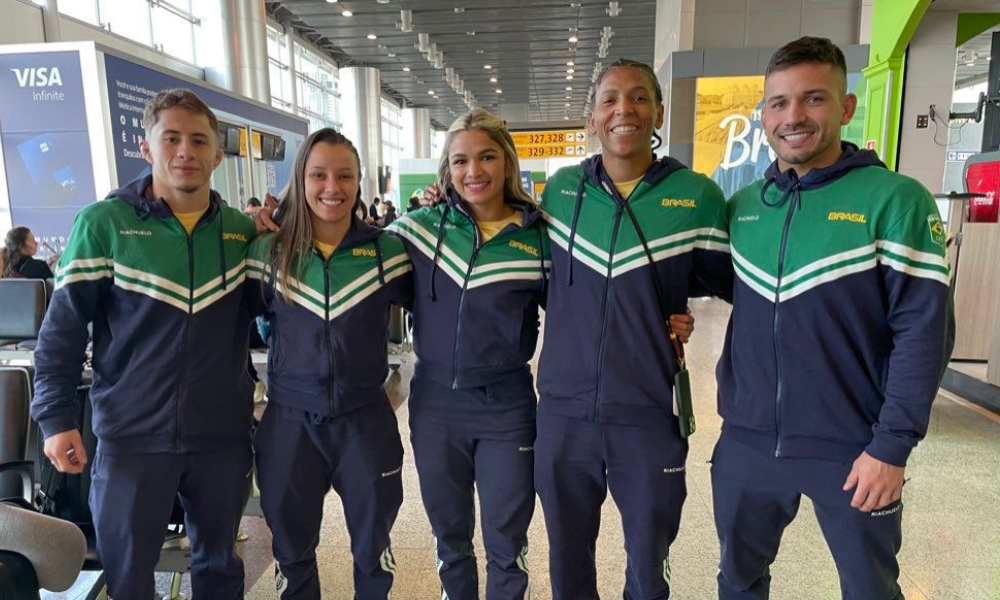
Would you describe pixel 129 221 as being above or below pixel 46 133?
below

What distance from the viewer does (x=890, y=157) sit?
7.76 m

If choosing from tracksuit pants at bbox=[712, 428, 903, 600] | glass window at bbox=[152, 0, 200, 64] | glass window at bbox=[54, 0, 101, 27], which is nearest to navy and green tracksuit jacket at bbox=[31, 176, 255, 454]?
tracksuit pants at bbox=[712, 428, 903, 600]

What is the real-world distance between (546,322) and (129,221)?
1.28 meters

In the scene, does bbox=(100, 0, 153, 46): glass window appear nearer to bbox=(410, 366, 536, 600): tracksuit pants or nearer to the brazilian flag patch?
bbox=(410, 366, 536, 600): tracksuit pants

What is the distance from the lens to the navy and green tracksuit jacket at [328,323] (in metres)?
1.87

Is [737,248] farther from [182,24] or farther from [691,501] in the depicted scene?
[182,24]

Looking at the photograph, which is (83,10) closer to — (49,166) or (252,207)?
(49,166)

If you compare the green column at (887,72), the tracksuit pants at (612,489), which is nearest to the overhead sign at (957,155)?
the green column at (887,72)

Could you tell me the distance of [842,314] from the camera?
5.13 feet

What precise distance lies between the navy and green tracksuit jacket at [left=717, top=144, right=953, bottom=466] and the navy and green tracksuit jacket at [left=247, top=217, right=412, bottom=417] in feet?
3.60

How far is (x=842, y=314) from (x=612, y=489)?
2.67 feet

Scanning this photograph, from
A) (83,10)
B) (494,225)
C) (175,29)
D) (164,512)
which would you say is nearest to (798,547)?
A: (494,225)

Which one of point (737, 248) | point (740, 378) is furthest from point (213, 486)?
point (737, 248)

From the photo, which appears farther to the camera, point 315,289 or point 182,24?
point 182,24
